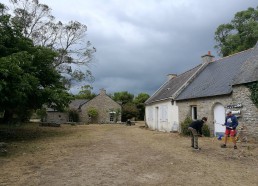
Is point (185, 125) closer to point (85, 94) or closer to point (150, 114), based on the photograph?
point (150, 114)

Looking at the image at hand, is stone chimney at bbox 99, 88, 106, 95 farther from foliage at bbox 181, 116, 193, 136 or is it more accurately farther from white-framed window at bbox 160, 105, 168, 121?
foliage at bbox 181, 116, 193, 136

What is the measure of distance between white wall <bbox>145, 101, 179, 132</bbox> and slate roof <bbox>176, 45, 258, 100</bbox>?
1596 millimetres

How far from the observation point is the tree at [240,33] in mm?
37094

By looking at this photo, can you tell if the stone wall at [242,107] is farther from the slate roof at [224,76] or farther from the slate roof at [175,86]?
the slate roof at [175,86]

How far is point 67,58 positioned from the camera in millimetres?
30391

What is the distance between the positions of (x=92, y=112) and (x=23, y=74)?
2944cm

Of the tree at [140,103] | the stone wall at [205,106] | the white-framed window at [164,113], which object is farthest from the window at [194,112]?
the tree at [140,103]

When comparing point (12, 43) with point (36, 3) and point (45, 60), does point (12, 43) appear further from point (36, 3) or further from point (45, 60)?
point (36, 3)

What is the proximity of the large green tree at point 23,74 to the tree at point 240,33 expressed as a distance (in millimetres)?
27133

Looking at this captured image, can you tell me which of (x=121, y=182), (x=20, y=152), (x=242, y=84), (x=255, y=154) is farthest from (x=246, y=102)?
(x=20, y=152)

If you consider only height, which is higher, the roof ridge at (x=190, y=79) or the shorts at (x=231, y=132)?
the roof ridge at (x=190, y=79)

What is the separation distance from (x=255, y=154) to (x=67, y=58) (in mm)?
23464

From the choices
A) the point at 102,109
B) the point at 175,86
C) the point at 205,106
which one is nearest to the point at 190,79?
the point at 175,86

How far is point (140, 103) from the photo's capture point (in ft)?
175
